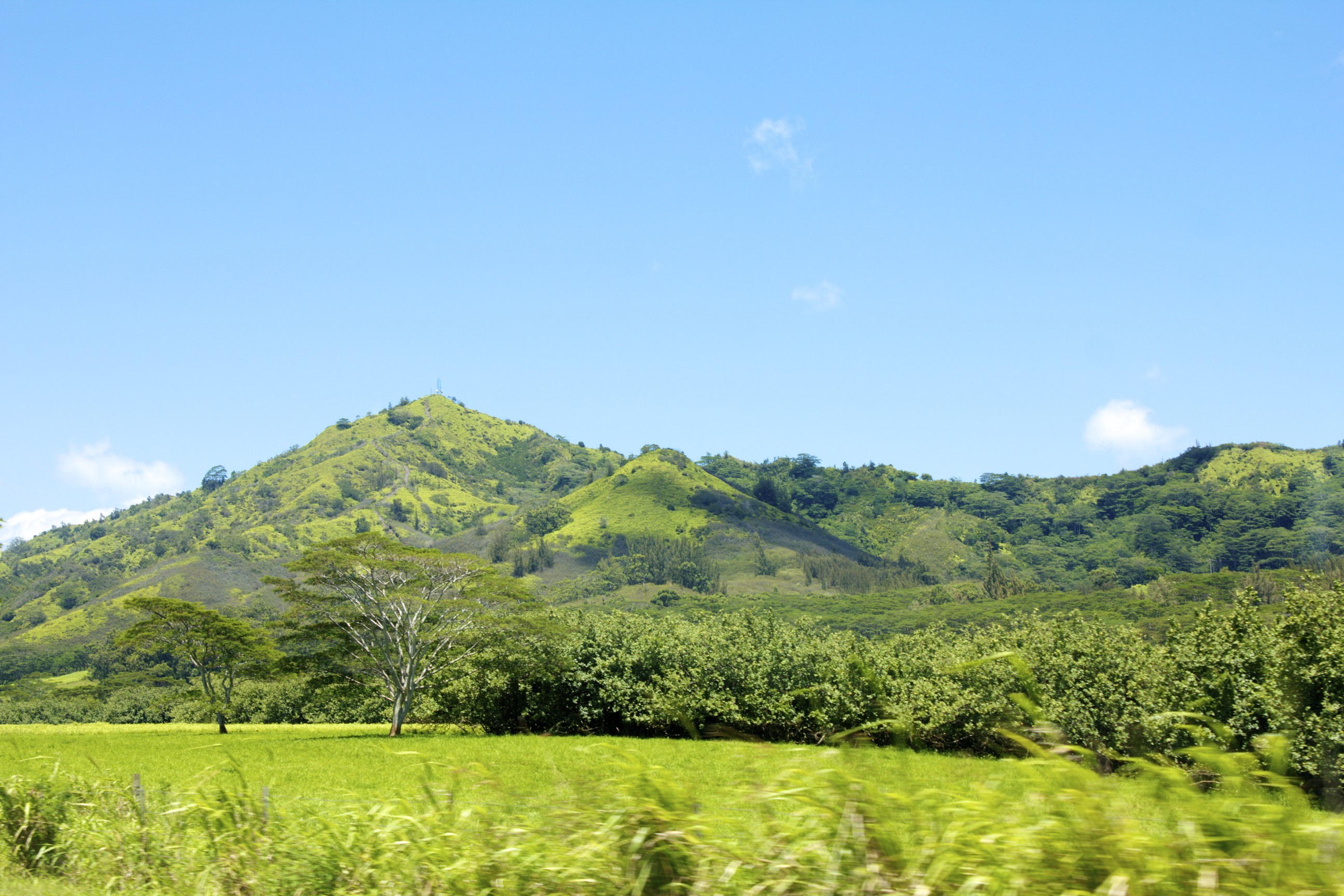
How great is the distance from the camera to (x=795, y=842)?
3236 mm

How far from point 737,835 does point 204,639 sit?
43.0 meters

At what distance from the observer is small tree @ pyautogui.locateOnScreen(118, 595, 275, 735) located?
39.0 m

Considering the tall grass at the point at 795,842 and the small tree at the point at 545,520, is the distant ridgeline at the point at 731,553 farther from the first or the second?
the tall grass at the point at 795,842

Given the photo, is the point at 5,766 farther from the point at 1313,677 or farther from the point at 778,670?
the point at 1313,677

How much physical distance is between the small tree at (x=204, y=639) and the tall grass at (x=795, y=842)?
3907cm

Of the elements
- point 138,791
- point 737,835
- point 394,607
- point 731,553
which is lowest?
point 138,791

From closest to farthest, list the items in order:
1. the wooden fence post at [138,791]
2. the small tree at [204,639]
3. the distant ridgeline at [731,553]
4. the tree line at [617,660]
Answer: the wooden fence post at [138,791]
the tree line at [617,660]
the small tree at [204,639]
the distant ridgeline at [731,553]

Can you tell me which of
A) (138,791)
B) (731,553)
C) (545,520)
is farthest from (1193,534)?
(138,791)

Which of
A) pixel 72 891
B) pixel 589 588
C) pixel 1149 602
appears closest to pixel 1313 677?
pixel 72 891

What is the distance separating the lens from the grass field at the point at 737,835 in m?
2.60

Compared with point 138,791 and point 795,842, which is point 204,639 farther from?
point 795,842

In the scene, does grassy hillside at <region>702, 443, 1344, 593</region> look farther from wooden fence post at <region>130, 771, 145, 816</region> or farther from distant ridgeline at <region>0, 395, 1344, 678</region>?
wooden fence post at <region>130, 771, 145, 816</region>

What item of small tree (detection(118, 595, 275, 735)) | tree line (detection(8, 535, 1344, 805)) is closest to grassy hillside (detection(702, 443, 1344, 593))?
tree line (detection(8, 535, 1344, 805))

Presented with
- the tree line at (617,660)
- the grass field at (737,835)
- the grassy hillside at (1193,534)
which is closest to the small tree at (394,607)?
the tree line at (617,660)
